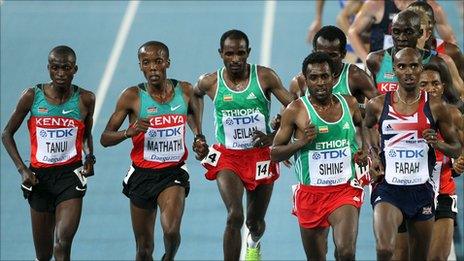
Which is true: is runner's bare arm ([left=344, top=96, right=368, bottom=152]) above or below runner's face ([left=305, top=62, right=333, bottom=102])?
below

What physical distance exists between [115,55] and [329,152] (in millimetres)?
9298

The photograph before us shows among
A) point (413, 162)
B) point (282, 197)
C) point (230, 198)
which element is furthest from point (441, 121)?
point (282, 197)

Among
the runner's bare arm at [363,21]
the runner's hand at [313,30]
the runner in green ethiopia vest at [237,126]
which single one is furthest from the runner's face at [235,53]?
the runner's hand at [313,30]

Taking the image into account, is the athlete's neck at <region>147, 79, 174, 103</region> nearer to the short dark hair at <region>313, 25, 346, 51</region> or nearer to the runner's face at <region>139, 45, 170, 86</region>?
the runner's face at <region>139, 45, 170, 86</region>

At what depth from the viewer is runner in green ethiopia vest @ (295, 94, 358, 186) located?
9688 millimetres

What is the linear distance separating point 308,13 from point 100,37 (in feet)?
10.3

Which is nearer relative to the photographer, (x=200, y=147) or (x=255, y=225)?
(x=200, y=147)

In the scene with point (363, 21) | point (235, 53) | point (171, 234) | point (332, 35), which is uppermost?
point (363, 21)

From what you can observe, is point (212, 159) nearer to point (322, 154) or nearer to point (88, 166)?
point (88, 166)

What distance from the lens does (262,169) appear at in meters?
10.8

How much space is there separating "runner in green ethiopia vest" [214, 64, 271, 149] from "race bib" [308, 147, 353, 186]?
Answer: 3.42 ft

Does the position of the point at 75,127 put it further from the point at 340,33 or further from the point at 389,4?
the point at 389,4

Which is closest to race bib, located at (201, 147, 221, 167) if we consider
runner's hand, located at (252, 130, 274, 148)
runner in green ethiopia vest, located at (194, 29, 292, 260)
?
runner in green ethiopia vest, located at (194, 29, 292, 260)

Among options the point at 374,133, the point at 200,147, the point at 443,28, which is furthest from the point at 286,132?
the point at 443,28
